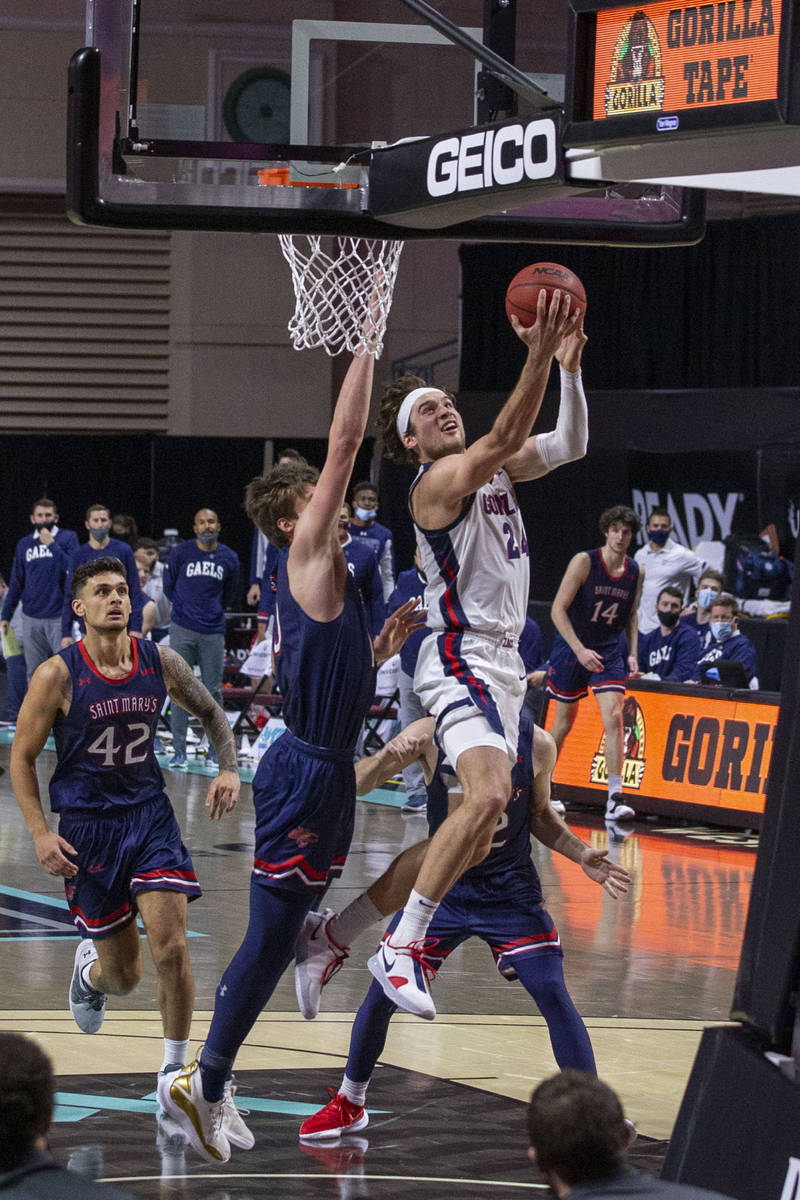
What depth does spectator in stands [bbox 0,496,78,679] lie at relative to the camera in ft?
56.0

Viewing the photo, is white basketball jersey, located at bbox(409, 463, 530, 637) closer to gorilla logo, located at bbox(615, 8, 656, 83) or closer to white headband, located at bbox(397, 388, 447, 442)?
white headband, located at bbox(397, 388, 447, 442)

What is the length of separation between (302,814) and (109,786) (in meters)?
1.16

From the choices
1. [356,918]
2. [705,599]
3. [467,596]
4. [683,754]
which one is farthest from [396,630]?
[705,599]

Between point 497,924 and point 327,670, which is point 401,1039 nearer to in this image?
point 497,924

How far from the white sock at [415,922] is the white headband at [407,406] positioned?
5.07 feet

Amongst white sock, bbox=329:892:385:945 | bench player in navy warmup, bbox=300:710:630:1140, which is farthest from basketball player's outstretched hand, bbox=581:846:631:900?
white sock, bbox=329:892:385:945

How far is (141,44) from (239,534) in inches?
676

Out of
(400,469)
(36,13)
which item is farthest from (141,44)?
(400,469)

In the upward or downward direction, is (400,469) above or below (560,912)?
above

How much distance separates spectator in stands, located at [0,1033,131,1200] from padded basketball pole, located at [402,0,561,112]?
11.0 feet

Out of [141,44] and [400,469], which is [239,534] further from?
[141,44]

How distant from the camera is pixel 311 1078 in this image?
6469 millimetres

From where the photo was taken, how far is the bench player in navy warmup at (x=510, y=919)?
5.52 m

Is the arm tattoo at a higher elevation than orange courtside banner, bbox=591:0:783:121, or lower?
lower
